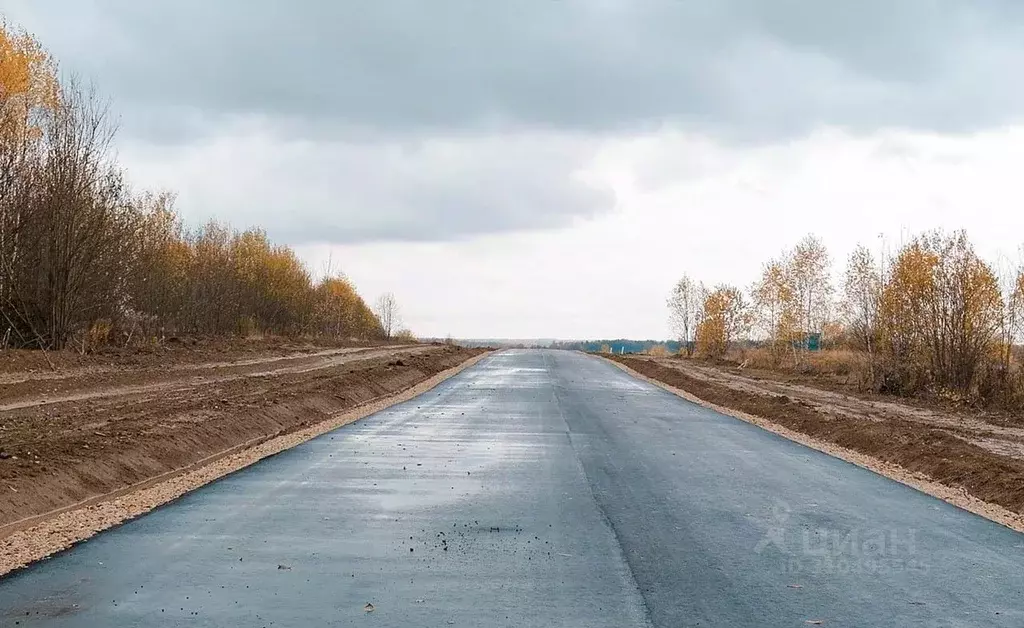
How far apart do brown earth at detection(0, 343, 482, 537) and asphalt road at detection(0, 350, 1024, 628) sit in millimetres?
1700

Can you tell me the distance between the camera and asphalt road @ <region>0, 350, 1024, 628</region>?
6062mm

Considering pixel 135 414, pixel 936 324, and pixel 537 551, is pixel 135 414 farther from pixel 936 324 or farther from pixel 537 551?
pixel 936 324

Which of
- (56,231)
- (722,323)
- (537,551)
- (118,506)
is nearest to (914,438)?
(537,551)

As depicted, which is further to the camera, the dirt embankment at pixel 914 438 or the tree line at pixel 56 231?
the tree line at pixel 56 231

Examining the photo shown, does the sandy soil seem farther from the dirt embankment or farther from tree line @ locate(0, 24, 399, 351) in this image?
tree line @ locate(0, 24, 399, 351)

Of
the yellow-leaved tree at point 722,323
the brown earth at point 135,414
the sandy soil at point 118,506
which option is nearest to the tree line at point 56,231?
the brown earth at point 135,414

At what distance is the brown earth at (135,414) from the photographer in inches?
430

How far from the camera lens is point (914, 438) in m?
17.3

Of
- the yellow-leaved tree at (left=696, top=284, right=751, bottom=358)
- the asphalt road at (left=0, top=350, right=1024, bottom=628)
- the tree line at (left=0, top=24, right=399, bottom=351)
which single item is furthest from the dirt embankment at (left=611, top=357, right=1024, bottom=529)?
the yellow-leaved tree at (left=696, top=284, right=751, bottom=358)

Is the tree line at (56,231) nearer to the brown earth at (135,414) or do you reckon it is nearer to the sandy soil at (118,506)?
the brown earth at (135,414)

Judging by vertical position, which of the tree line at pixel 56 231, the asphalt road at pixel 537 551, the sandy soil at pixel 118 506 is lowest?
the sandy soil at pixel 118 506

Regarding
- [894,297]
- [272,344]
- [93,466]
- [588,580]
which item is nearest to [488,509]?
[588,580]

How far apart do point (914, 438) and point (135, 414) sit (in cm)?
1508

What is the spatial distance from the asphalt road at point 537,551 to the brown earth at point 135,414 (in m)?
1.70
